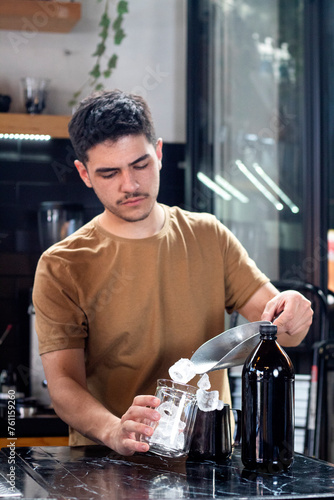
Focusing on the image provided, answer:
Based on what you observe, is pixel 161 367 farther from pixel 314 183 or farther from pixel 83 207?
pixel 314 183

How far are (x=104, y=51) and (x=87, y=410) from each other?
195 centimetres

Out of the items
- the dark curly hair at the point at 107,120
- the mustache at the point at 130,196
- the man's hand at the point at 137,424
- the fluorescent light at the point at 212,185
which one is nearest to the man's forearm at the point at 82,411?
the man's hand at the point at 137,424

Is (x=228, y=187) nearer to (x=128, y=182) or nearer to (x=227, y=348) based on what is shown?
(x=128, y=182)

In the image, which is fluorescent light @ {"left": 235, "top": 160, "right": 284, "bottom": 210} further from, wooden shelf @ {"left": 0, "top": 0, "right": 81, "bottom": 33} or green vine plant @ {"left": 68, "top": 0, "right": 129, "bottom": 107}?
wooden shelf @ {"left": 0, "top": 0, "right": 81, "bottom": 33}

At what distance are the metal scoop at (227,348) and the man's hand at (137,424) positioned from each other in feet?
0.38

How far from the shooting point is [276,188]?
3072mm

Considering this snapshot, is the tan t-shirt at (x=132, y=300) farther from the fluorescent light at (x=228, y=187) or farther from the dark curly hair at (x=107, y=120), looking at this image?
the fluorescent light at (x=228, y=187)

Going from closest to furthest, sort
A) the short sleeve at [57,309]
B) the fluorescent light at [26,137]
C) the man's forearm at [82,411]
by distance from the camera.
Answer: the man's forearm at [82,411] → the short sleeve at [57,309] → the fluorescent light at [26,137]

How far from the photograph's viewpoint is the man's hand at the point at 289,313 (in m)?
1.43

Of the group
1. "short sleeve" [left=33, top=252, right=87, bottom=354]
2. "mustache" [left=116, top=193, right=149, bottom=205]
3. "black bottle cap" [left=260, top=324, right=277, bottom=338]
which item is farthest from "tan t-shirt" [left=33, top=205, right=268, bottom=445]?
"black bottle cap" [left=260, top=324, right=277, bottom=338]

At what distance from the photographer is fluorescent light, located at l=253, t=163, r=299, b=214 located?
3.04m

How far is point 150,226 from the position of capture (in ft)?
5.86

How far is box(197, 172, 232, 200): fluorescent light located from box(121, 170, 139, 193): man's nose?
54.2 inches

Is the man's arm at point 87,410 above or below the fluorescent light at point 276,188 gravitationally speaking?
below
